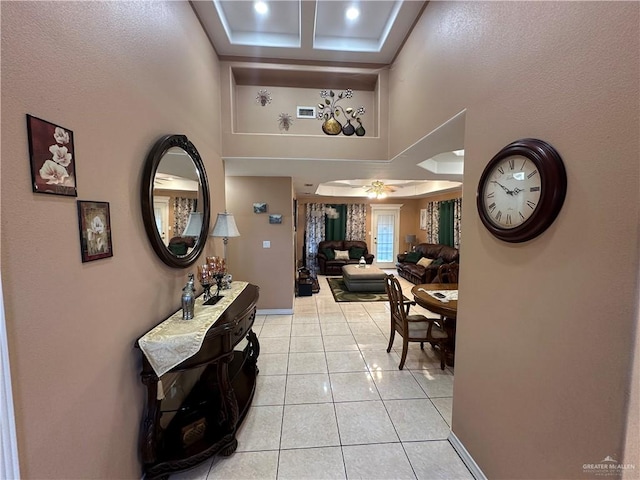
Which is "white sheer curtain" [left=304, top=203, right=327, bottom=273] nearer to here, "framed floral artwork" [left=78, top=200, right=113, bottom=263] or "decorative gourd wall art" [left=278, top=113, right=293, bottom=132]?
"decorative gourd wall art" [left=278, top=113, right=293, bottom=132]

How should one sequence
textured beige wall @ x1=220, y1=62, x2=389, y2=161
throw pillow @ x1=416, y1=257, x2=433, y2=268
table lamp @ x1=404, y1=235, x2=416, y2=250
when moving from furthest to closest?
table lamp @ x1=404, y1=235, x2=416, y2=250, throw pillow @ x1=416, y1=257, x2=433, y2=268, textured beige wall @ x1=220, y1=62, x2=389, y2=161

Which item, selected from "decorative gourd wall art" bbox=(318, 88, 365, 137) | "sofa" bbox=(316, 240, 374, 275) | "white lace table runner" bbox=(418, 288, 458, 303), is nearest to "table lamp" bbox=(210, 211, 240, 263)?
"decorative gourd wall art" bbox=(318, 88, 365, 137)

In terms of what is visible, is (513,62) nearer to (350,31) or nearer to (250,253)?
(350,31)

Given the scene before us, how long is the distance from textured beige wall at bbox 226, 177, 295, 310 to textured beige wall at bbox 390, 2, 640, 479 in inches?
116

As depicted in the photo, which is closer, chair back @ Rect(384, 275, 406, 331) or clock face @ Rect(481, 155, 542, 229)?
clock face @ Rect(481, 155, 542, 229)

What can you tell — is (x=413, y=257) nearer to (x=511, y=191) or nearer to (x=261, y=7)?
(x=511, y=191)

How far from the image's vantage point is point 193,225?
2.14 m

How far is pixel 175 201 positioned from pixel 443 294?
9.85ft

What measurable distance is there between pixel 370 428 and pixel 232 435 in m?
1.05

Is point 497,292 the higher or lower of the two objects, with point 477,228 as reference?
lower

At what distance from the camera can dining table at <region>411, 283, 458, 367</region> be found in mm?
2572

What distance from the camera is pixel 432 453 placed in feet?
5.82

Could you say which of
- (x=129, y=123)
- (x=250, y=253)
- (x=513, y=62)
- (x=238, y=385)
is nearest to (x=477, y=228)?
(x=513, y=62)

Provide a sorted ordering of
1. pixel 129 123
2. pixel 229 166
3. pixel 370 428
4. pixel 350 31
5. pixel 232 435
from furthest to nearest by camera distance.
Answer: pixel 229 166 < pixel 350 31 < pixel 370 428 < pixel 232 435 < pixel 129 123
